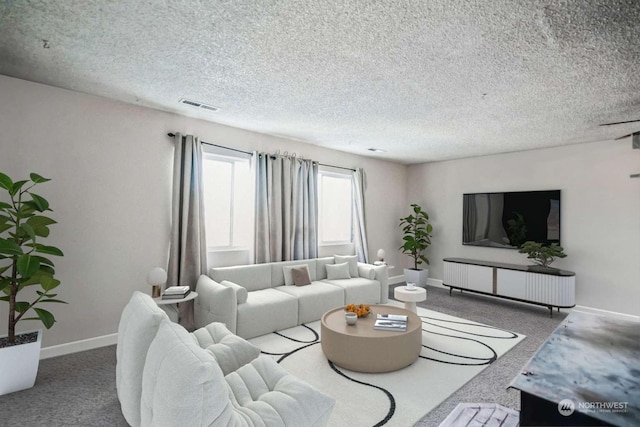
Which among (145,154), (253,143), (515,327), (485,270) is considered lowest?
(515,327)

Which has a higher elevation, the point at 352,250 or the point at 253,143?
the point at 253,143

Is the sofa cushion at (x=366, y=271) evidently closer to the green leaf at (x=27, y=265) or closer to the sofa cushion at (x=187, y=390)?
the sofa cushion at (x=187, y=390)

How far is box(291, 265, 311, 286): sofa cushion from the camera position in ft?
14.8

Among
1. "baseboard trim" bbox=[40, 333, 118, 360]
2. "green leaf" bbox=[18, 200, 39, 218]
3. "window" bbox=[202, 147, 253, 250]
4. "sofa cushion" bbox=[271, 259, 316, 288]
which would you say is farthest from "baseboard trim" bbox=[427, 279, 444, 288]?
"green leaf" bbox=[18, 200, 39, 218]

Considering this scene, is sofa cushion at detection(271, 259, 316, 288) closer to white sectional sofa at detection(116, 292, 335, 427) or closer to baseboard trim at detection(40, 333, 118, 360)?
baseboard trim at detection(40, 333, 118, 360)

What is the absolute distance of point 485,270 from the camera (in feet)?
17.4

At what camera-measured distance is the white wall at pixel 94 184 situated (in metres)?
2.99

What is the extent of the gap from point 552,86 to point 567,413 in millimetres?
2856

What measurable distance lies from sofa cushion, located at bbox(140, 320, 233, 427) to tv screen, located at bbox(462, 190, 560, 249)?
5.63 meters

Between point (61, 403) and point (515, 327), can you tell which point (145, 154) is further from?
point (515, 327)

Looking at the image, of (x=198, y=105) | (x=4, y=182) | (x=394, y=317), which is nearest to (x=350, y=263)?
(x=394, y=317)

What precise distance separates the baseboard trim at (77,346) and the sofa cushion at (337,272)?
294cm

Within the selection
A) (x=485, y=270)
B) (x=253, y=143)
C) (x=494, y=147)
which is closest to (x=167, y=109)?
(x=253, y=143)

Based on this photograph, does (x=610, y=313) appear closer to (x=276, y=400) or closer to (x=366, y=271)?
(x=366, y=271)
